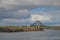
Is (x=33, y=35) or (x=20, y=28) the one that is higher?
(x=20, y=28)

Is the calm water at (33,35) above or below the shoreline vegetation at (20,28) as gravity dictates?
below

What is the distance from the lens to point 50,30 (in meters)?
1.61

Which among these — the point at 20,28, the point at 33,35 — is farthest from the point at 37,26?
the point at 20,28

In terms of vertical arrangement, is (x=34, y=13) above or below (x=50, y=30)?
above

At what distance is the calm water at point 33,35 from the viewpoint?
161cm

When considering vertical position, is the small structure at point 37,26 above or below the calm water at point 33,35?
above

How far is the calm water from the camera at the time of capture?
5.29ft

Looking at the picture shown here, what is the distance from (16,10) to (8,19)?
18 centimetres

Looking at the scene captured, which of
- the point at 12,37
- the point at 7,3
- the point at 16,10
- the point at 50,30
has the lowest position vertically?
the point at 12,37

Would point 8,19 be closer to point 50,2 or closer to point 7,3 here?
point 7,3

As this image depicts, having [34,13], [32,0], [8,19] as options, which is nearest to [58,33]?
[34,13]

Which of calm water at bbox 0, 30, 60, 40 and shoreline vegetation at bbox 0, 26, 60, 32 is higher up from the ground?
shoreline vegetation at bbox 0, 26, 60, 32

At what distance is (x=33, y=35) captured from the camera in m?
1.63

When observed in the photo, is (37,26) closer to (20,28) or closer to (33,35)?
(33,35)
